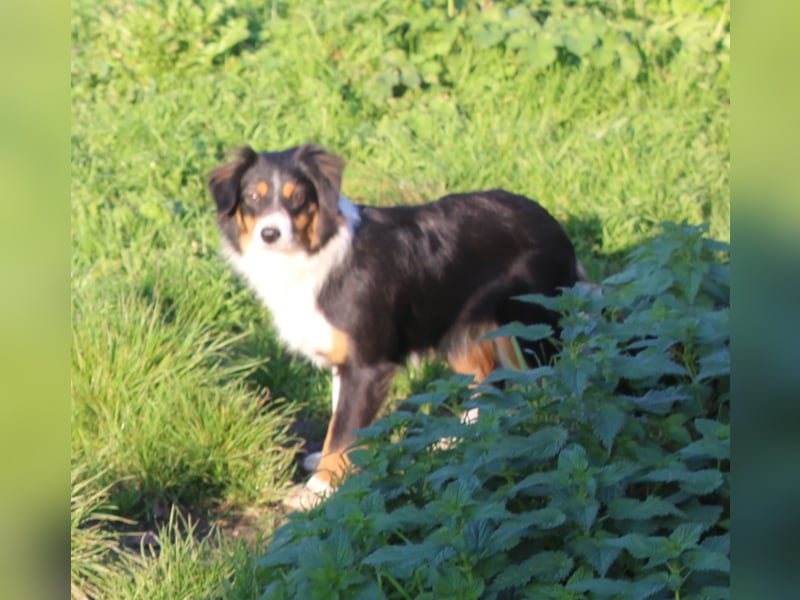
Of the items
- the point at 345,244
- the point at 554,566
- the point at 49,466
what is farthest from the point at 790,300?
the point at 345,244

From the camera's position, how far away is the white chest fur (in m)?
4.32

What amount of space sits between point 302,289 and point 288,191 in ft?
1.28

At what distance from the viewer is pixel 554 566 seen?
7.63 ft

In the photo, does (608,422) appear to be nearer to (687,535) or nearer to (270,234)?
(687,535)

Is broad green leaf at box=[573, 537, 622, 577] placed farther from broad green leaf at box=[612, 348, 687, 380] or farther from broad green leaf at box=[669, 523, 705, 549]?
broad green leaf at box=[612, 348, 687, 380]

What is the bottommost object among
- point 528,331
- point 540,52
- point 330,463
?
point 330,463

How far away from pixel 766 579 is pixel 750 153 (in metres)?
0.23

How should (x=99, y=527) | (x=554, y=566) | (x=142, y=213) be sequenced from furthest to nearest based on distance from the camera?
(x=142, y=213) < (x=99, y=527) < (x=554, y=566)

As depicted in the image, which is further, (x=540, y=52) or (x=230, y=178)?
(x=540, y=52)

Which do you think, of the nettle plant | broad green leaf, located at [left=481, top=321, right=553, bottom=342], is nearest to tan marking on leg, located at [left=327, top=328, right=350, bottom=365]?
the nettle plant

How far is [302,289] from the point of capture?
437 cm

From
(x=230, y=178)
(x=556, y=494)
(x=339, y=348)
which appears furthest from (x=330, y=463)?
(x=556, y=494)

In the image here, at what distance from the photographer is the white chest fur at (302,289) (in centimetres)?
432

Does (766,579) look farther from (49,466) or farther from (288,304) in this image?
(288,304)
